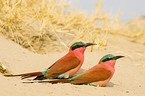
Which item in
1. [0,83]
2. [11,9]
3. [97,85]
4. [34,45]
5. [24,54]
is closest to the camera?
[0,83]

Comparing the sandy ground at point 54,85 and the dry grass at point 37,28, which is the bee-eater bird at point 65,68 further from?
the dry grass at point 37,28

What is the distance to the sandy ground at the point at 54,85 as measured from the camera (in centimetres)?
307

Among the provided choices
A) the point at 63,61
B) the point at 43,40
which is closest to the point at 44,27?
the point at 43,40

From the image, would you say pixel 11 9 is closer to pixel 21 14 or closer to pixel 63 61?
pixel 21 14

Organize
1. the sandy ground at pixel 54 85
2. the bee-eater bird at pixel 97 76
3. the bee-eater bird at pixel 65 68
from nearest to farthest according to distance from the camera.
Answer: the sandy ground at pixel 54 85 → the bee-eater bird at pixel 97 76 → the bee-eater bird at pixel 65 68

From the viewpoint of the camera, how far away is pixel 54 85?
338 cm

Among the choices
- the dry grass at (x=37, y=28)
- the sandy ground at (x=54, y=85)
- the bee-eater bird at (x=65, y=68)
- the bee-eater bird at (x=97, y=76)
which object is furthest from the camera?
the dry grass at (x=37, y=28)

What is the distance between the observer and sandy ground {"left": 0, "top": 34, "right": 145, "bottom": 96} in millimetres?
3070

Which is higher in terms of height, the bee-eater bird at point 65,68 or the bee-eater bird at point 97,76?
the bee-eater bird at point 65,68

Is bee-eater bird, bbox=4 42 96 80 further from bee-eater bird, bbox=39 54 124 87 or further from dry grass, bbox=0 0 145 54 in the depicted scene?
dry grass, bbox=0 0 145 54

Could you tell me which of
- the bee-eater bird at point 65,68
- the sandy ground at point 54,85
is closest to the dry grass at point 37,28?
the sandy ground at point 54,85

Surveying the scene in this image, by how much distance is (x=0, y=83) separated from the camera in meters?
3.05

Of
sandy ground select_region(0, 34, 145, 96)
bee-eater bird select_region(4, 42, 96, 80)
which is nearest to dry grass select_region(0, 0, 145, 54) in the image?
sandy ground select_region(0, 34, 145, 96)

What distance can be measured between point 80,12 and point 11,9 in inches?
124
